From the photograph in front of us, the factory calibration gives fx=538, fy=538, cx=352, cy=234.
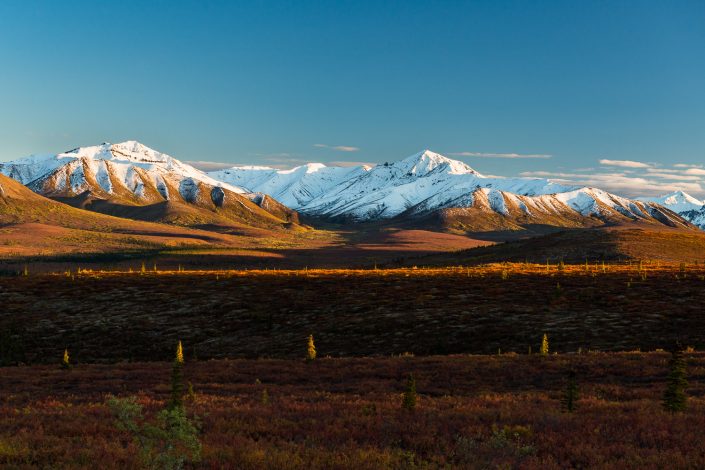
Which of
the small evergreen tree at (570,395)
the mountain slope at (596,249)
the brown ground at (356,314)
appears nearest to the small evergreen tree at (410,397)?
the small evergreen tree at (570,395)

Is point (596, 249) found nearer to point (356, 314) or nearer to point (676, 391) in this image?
point (356, 314)

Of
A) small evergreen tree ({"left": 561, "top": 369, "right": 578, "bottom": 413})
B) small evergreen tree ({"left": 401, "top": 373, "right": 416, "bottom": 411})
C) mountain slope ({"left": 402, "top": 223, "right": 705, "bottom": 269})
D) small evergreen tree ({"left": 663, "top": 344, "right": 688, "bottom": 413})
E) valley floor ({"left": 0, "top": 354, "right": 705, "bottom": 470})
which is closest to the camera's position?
valley floor ({"left": 0, "top": 354, "right": 705, "bottom": 470})

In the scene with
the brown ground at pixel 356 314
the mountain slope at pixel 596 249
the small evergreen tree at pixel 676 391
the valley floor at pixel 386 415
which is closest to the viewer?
the valley floor at pixel 386 415

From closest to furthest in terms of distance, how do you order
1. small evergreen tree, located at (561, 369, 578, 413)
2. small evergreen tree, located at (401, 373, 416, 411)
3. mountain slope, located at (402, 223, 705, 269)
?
small evergreen tree, located at (561, 369, 578, 413)
small evergreen tree, located at (401, 373, 416, 411)
mountain slope, located at (402, 223, 705, 269)

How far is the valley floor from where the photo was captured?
501 inches

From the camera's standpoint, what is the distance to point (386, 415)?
17.4 meters

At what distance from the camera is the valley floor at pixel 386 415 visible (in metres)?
12.7

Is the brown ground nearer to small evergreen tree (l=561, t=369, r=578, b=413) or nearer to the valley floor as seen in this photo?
the valley floor

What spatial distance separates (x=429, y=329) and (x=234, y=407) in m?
22.1

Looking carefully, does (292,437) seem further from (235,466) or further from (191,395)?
(191,395)

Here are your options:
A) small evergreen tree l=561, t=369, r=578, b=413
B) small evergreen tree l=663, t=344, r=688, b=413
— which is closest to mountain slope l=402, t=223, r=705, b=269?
small evergreen tree l=663, t=344, r=688, b=413

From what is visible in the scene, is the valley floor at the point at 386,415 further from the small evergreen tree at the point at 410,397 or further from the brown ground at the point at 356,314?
the brown ground at the point at 356,314

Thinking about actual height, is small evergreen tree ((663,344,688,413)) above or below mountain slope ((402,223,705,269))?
below

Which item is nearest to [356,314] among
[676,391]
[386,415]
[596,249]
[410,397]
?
[410,397]
